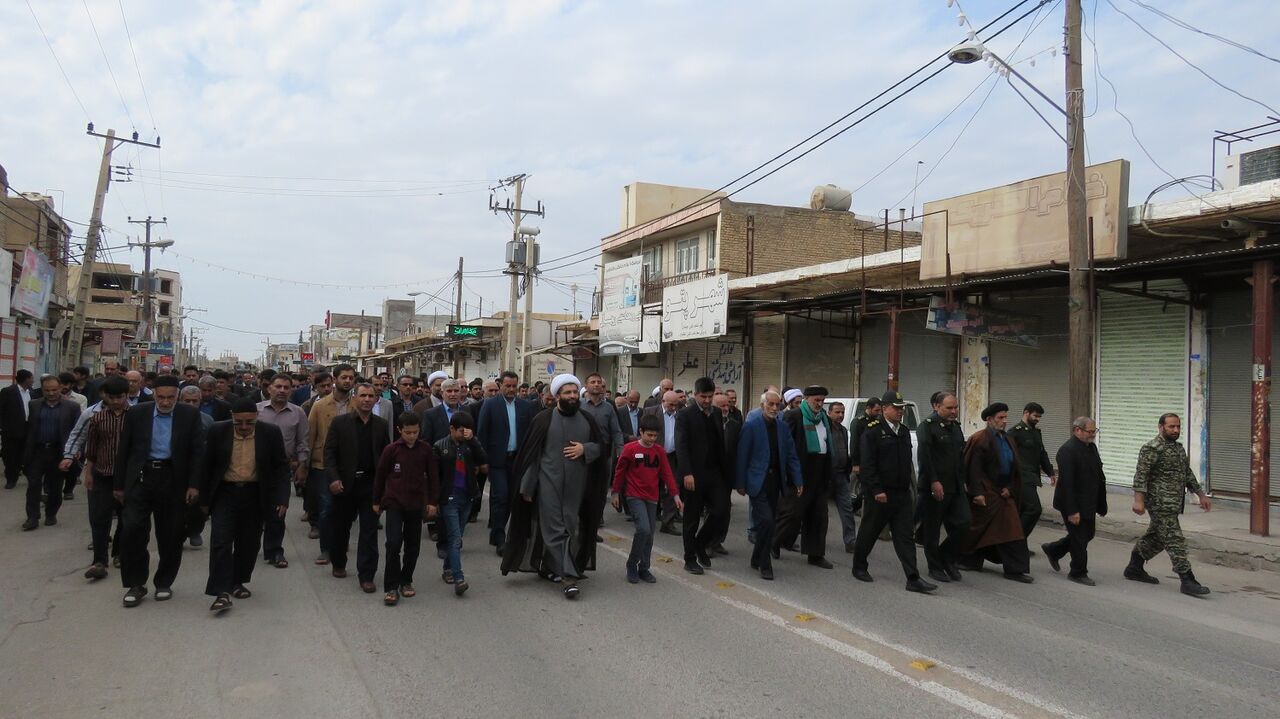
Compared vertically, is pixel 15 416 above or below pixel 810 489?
above

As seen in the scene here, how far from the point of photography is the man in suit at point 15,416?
11102mm

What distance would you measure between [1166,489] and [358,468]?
732 centimetres

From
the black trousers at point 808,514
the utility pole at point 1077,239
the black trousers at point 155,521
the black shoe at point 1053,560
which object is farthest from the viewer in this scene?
the utility pole at point 1077,239

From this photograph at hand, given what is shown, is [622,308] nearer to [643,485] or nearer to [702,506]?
[702,506]

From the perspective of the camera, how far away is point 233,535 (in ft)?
21.6

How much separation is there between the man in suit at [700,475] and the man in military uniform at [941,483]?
1847 millimetres

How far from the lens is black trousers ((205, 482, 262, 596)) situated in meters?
6.46

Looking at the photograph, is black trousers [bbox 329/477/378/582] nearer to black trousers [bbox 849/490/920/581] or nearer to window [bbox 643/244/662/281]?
black trousers [bbox 849/490/920/581]

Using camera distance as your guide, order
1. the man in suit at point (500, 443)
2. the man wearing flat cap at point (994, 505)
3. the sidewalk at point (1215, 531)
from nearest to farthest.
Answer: the man wearing flat cap at point (994, 505)
the man in suit at point (500, 443)
the sidewalk at point (1215, 531)

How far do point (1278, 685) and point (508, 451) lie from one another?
22.4 feet

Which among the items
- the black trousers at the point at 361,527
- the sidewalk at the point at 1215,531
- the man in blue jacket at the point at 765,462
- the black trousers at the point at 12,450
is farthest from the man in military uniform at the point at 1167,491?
the black trousers at the point at 12,450

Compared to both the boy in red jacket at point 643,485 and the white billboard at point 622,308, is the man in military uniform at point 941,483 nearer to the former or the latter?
the boy in red jacket at point 643,485

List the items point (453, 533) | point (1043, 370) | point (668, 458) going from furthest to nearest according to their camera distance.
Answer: point (1043, 370) → point (668, 458) → point (453, 533)

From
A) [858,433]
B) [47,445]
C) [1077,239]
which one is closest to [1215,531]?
[1077,239]
